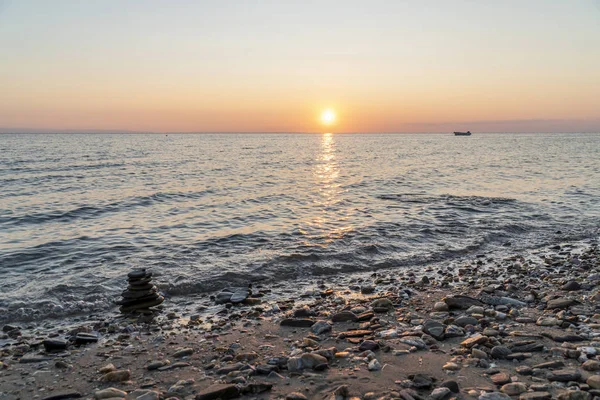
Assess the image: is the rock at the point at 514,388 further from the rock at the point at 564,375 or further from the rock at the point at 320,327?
the rock at the point at 320,327

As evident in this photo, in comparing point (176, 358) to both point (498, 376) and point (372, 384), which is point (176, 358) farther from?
point (498, 376)

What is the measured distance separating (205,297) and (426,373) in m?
6.38

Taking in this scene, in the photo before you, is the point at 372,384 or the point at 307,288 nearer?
the point at 372,384

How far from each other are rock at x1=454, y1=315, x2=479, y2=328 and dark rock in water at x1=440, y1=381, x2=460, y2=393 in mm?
2484

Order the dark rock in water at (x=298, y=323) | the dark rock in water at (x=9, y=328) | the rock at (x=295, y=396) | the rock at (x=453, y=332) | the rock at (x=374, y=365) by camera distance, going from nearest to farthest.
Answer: the rock at (x=295, y=396), the rock at (x=374, y=365), the rock at (x=453, y=332), the dark rock in water at (x=298, y=323), the dark rock in water at (x=9, y=328)

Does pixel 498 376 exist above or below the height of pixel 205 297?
above

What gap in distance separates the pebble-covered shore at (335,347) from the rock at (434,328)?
3 cm

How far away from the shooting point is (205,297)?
10648 millimetres

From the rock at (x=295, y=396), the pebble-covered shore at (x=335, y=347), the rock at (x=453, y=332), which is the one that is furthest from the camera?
the rock at (x=453, y=332)

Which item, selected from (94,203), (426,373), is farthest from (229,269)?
(94,203)

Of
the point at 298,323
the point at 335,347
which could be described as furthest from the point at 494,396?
the point at 298,323

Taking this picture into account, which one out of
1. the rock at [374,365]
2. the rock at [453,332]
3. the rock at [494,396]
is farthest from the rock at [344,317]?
the rock at [494,396]

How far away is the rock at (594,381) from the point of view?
5009 millimetres

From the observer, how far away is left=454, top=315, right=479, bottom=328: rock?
300 inches
